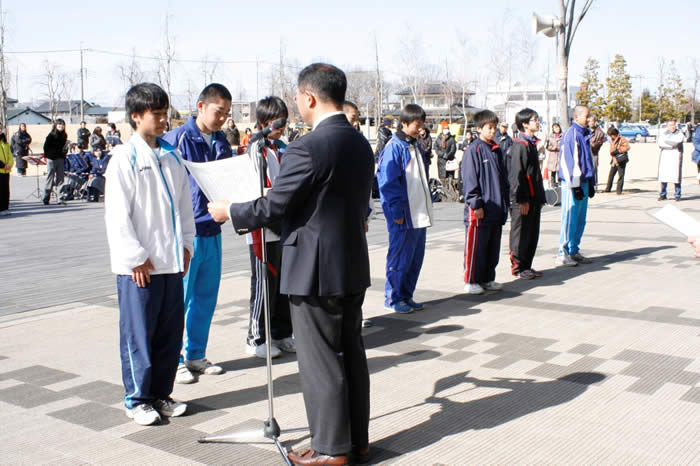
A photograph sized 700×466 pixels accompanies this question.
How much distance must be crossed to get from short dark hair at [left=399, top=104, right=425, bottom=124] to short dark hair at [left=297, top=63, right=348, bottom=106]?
3.42 m

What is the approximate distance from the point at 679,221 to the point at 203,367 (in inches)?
130

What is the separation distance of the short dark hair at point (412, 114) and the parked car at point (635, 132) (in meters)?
53.0

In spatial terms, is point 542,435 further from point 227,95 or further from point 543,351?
point 227,95

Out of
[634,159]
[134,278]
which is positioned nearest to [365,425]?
[134,278]

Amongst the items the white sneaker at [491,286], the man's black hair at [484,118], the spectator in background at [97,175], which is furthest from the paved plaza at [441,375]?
the spectator in background at [97,175]

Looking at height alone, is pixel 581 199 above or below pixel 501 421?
above

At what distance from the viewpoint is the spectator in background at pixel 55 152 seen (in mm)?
16953

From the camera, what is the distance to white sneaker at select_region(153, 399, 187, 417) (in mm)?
4336

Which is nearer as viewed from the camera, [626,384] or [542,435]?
[542,435]

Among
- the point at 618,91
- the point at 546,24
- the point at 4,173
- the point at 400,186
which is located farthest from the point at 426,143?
the point at 618,91

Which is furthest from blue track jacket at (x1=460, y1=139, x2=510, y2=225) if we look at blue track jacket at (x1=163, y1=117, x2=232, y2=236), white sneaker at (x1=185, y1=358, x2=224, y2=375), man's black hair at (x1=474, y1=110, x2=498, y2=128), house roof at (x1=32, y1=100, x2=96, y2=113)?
house roof at (x1=32, y1=100, x2=96, y2=113)

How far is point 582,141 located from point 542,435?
615 centimetres

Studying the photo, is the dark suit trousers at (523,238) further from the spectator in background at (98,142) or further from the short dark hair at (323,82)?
the spectator in background at (98,142)

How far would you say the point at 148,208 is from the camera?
13.6 ft
